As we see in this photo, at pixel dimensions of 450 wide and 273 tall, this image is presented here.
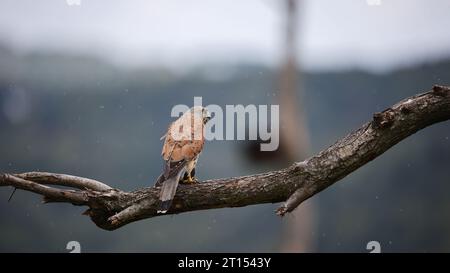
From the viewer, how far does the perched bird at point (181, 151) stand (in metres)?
4.37

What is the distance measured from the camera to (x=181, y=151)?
15.6 ft

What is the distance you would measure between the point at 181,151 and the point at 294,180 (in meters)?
0.87

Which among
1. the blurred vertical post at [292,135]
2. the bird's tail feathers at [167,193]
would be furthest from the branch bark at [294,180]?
the blurred vertical post at [292,135]

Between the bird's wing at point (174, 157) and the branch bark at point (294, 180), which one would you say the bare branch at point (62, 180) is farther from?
the bird's wing at point (174, 157)

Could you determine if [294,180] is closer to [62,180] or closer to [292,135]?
[62,180]

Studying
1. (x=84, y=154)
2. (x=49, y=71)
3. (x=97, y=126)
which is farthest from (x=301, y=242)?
(x=49, y=71)

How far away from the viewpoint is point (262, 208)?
14.8m

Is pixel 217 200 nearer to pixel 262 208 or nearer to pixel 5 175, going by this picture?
pixel 5 175

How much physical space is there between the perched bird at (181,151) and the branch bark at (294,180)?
0.08 m

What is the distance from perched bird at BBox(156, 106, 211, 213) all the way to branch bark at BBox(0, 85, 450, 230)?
0.08m

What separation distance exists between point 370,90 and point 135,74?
579cm

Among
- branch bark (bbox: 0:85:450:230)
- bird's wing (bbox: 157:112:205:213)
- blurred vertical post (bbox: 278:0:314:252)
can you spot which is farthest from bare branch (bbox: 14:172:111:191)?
blurred vertical post (bbox: 278:0:314:252)

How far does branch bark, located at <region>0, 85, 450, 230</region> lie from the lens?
425 centimetres

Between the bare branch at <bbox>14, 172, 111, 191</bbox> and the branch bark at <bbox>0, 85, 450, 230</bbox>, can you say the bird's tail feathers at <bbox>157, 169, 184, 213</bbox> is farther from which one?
the bare branch at <bbox>14, 172, 111, 191</bbox>
